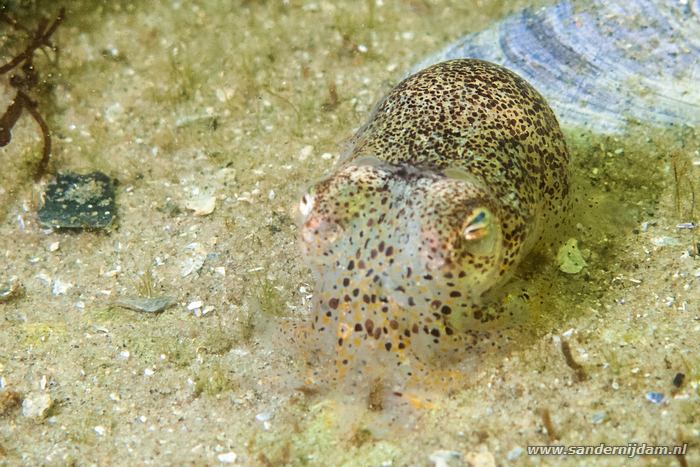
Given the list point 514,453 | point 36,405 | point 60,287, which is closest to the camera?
point 514,453

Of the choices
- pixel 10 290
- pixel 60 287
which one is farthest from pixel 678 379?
pixel 10 290

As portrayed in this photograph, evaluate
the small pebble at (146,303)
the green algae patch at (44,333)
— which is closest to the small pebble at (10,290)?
the green algae patch at (44,333)

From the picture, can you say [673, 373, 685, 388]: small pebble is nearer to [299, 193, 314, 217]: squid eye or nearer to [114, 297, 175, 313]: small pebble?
[299, 193, 314, 217]: squid eye

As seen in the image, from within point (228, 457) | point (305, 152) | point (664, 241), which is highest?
point (305, 152)

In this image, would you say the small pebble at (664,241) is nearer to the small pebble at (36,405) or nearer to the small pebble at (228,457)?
the small pebble at (228,457)

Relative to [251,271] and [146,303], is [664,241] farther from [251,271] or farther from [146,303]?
[146,303]

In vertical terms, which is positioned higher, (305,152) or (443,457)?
(305,152)

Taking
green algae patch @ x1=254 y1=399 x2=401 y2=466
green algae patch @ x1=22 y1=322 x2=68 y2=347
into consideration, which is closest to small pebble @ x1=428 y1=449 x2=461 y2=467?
green algae patch @ x1=254 y1=399 x2=401 y2=466
